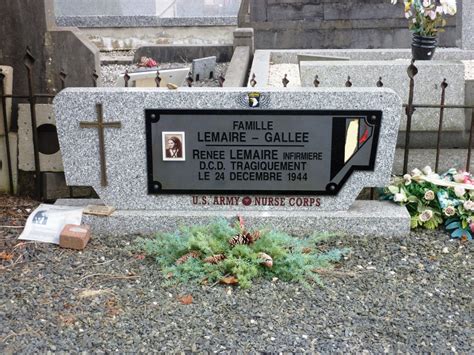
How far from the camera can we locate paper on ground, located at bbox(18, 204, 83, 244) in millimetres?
4207

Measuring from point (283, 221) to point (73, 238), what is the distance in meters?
1.34

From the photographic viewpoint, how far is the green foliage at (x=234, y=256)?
3662 millimetres

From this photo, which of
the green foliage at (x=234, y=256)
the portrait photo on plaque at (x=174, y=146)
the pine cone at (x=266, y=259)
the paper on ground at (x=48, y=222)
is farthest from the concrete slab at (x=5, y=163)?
the pine cone at (x=266, y=259)

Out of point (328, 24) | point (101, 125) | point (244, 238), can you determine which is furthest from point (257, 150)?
point (328, 24)

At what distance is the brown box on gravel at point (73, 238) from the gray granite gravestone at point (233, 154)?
184 millimetres

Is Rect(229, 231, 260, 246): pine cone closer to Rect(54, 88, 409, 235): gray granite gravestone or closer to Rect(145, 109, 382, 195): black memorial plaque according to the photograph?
Rect(54, 88, 409, 235): gray granite gravestone

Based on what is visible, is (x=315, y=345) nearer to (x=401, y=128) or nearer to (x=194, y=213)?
(x=194, y=213)

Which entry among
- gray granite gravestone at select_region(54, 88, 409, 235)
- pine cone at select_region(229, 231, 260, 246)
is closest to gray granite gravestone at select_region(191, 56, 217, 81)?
gray granite gravestone at select_region(54, 88, 409, 235)

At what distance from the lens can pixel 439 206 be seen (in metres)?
4.43

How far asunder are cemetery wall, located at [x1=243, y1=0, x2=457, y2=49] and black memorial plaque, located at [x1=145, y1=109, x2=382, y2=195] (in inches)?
298

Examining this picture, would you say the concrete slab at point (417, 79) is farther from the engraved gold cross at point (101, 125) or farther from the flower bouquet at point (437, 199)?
the engraved gold cross at point (101, 125)

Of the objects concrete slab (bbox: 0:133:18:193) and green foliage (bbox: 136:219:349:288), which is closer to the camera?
green foliage (bbox: 136:219:349:288)

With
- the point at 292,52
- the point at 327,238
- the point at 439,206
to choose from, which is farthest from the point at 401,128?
the point at 292,52

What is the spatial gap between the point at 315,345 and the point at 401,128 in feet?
12.3
